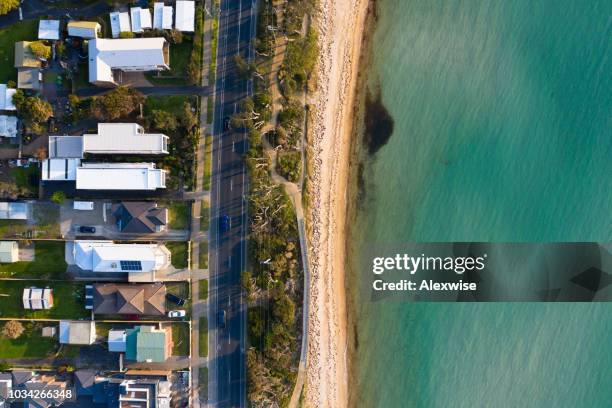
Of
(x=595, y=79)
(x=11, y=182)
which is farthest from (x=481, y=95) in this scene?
(x=11, y=182)

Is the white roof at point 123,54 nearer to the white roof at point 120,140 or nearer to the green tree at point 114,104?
the green tree at point 114,104

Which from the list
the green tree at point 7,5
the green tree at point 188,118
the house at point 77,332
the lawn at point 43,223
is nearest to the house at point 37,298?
the house at point 77,332

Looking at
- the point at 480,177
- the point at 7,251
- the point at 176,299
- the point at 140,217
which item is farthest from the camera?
the point at 480,177

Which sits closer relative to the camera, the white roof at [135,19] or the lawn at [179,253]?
the white roof at [135,19]

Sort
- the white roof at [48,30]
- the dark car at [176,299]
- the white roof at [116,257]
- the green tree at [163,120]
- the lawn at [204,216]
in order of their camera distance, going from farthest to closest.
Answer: the lawn at [204,216] → the dark car at [176,299] → the white roof at [48,30] → the green tree at [163,120] → the white roof at [116,257]

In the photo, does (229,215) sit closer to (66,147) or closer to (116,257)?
(116,257)

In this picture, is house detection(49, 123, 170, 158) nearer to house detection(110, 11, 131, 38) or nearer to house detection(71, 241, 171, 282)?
house detection(71, 241, 171, 282)

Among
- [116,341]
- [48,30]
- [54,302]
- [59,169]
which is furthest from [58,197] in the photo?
[48,30]
